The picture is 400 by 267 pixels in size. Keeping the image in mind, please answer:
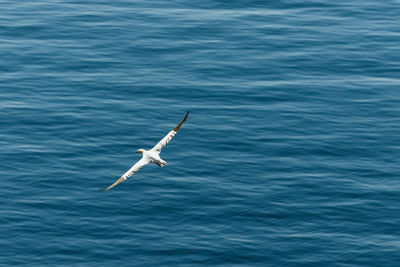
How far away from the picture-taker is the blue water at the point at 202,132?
76.1 m

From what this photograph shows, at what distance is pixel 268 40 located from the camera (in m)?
113

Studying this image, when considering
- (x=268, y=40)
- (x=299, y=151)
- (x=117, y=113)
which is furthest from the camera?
(x=268, y=40)

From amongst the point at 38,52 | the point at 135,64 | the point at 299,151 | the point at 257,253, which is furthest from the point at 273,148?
the point at 38,52

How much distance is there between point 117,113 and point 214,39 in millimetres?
23612

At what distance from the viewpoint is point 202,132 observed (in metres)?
92.4

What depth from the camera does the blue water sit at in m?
76.1

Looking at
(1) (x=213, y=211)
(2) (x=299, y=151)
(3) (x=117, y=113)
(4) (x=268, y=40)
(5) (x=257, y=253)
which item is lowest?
(5) (x=257, y=253)

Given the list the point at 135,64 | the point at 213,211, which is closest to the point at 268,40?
the point at 135,64

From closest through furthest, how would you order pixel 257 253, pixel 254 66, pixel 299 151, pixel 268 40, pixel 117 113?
pixel 257 253 < pixel 299 151 < pixel 117 113 < pixel 254 66 < pixel 268 40

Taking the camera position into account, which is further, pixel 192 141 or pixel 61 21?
pixel 61 21

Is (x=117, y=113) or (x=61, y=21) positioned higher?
(x=61, y=21)

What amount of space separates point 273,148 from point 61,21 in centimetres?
4428

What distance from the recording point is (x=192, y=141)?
90750 mm

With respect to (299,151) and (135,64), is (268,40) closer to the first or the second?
(135,64)
